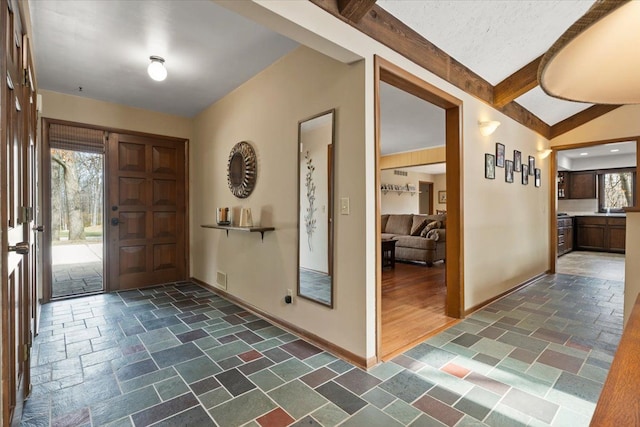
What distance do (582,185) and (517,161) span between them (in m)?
6.12

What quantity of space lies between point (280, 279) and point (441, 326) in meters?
1.55

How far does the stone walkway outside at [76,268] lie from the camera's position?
379cm

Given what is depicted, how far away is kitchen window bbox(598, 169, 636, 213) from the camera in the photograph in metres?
7.66

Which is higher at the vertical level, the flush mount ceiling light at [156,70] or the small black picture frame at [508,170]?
the flush mount ceiling light at [156,70]

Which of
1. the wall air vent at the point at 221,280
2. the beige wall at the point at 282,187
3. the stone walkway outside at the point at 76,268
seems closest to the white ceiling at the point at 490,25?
the beige wall at the point at 282,187

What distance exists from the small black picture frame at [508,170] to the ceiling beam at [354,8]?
2.85m

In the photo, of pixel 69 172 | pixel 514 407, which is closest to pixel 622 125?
pixel 514 407

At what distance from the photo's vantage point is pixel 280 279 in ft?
9.47

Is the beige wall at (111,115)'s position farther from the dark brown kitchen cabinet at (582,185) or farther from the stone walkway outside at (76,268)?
the dark brown kitchen cabinet at (582,185)

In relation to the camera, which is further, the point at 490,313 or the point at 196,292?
the point at 196,292

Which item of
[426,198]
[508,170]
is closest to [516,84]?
[508,170]

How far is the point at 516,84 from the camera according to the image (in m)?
3.40

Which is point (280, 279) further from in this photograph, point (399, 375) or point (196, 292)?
point (196, 292)

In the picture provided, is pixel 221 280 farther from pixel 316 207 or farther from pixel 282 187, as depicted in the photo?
pixel 316 207
